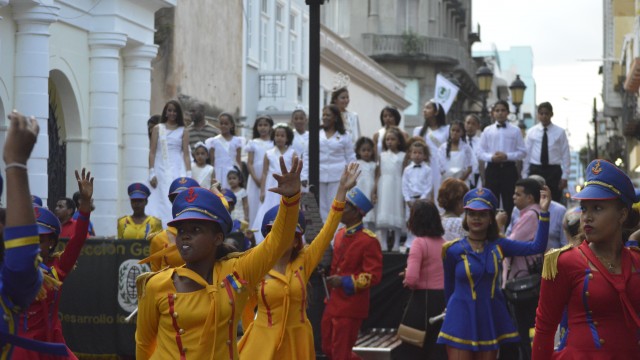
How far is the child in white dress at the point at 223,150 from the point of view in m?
18.6

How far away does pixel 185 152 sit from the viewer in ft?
55.8

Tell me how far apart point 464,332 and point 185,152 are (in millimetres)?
7972

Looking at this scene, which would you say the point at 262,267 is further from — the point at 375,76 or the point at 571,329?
the point at 375,76

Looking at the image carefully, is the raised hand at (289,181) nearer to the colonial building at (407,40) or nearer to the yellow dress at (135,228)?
the yellow dress at (135,228)

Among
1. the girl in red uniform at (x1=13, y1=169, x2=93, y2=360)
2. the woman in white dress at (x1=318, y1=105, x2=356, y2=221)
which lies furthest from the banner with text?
the woman in white dress at (x1=318, y1=105, x2=356, y2=221)

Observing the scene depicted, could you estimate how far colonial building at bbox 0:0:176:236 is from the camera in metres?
17.8

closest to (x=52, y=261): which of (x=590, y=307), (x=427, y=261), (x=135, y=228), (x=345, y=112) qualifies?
(x=590, y=307)

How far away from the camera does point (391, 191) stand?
1706 cm

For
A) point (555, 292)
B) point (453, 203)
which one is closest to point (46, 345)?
point (555, 292)

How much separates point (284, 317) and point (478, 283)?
6.08 ft

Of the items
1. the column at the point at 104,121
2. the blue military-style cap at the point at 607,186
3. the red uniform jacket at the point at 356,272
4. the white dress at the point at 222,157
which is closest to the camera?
the blue military-style cap at the point at 607,186

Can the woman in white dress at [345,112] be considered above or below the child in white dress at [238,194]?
above

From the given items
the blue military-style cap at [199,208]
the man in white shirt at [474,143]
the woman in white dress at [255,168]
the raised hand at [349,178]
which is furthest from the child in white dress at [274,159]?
the blue military-style cap at [199,208]

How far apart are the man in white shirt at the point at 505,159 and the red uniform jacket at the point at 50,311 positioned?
10.0 metres
